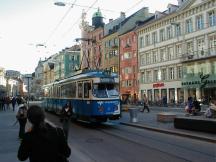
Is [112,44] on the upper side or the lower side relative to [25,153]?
upper

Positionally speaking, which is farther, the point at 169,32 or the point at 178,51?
the point at 169,32

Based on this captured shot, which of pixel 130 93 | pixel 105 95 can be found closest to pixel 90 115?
pixel 105 95

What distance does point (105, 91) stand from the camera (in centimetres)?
2033

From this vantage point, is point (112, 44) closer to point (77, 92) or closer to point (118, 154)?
point (77, 92)

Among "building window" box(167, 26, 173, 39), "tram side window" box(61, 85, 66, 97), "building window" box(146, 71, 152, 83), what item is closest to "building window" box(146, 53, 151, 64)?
"building window" box(146, 71, 152, 83)

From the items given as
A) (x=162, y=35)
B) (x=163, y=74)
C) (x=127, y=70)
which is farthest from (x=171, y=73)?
(x=127, y=70)

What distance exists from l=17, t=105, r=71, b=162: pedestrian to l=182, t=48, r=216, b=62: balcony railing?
4544 centimetres

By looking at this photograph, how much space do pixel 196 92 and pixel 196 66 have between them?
11.7ft

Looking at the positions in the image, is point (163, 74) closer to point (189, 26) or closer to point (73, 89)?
point (189, 26)

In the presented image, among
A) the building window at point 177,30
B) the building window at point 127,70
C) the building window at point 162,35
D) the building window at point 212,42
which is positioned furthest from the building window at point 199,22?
the building window at point 127,70

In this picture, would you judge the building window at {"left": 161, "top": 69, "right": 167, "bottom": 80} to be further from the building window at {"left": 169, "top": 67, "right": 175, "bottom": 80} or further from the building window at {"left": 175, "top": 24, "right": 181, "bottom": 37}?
the building window at {"left": 175, "top": 24, "right": 181, "bottom": 37}

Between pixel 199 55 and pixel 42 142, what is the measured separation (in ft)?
158

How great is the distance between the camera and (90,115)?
19984 mm

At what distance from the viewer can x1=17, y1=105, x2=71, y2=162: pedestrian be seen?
3918mm
